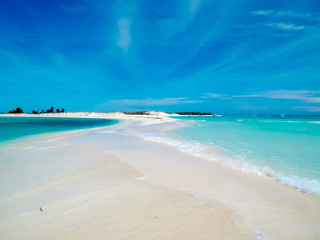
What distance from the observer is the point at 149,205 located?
8.37 ft

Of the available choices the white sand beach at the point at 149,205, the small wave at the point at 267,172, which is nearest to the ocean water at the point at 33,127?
the white sand beach at the point at 149,205

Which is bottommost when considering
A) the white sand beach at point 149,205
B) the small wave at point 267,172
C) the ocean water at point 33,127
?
the small wave at point 267,172

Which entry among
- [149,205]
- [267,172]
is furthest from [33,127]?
[267,172]

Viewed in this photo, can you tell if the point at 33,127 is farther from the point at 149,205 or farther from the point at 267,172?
the point at 267,172

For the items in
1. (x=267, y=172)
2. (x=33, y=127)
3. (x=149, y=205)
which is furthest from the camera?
(x=33, y=127)

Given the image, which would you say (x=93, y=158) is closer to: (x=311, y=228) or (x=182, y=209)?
(x=182, y=209)

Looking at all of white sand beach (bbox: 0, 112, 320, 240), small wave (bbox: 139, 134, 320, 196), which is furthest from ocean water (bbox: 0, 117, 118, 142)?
small wave (bbox: 139, 134, 320, 196)

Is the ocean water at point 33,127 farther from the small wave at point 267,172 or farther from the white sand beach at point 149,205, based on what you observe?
the small wave at point 267,172

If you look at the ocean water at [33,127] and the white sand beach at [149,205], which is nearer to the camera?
the white sand beach at [149,205]

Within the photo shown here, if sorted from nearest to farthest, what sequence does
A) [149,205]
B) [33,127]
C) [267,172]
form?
[149,205]
[267,172]
[33,127]

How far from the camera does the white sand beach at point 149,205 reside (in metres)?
2.00

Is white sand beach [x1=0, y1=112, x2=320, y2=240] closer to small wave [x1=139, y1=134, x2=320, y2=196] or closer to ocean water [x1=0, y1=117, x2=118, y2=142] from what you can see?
small wave [x1=139, y1=134, x2=320, y2=196]

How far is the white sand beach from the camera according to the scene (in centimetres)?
200

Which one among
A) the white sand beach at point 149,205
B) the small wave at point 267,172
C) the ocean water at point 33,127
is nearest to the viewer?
the white sand beach at point 149,205
